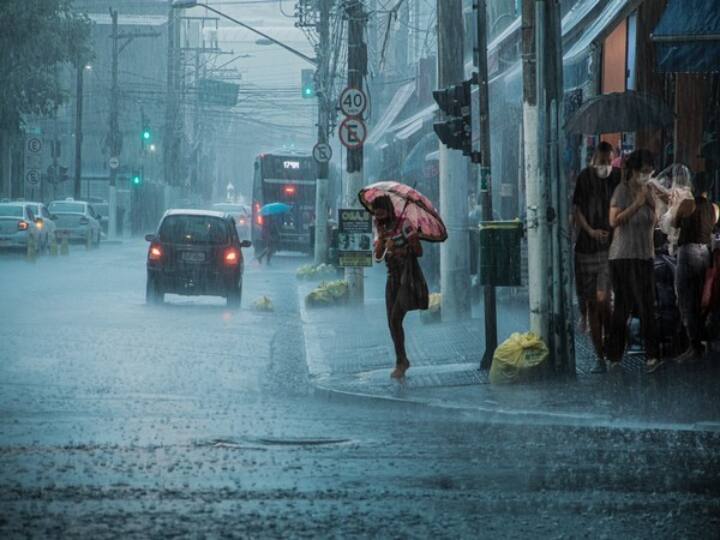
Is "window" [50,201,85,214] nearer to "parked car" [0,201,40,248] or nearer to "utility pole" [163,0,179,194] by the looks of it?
"parked car" [0,201,40,248]

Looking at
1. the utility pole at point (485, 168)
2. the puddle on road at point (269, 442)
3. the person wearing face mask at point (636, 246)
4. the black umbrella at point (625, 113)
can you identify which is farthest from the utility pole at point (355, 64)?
the puddle on road at point (269, 442)

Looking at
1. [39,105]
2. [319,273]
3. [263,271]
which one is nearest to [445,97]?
[319,273]

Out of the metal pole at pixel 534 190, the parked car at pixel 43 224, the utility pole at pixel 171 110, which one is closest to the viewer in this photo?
the metal pole at pixel 534 190

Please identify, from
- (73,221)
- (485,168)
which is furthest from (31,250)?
(485,168)

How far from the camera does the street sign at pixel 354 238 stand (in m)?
24.0

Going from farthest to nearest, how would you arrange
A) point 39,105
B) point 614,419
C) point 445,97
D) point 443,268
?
1. point 39,105
2. point 443,268
3. point 445,97
4. point 614,419

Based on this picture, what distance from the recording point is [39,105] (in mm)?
63281

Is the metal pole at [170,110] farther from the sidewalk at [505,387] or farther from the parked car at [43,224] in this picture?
the sidewalk at [505,387]

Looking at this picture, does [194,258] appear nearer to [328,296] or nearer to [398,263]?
[328,296]

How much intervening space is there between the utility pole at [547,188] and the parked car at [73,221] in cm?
4578

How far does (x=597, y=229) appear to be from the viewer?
14.7 metres

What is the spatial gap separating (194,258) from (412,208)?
502 inches

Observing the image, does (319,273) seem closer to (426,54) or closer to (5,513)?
(426,54)

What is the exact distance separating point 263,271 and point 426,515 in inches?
1512
